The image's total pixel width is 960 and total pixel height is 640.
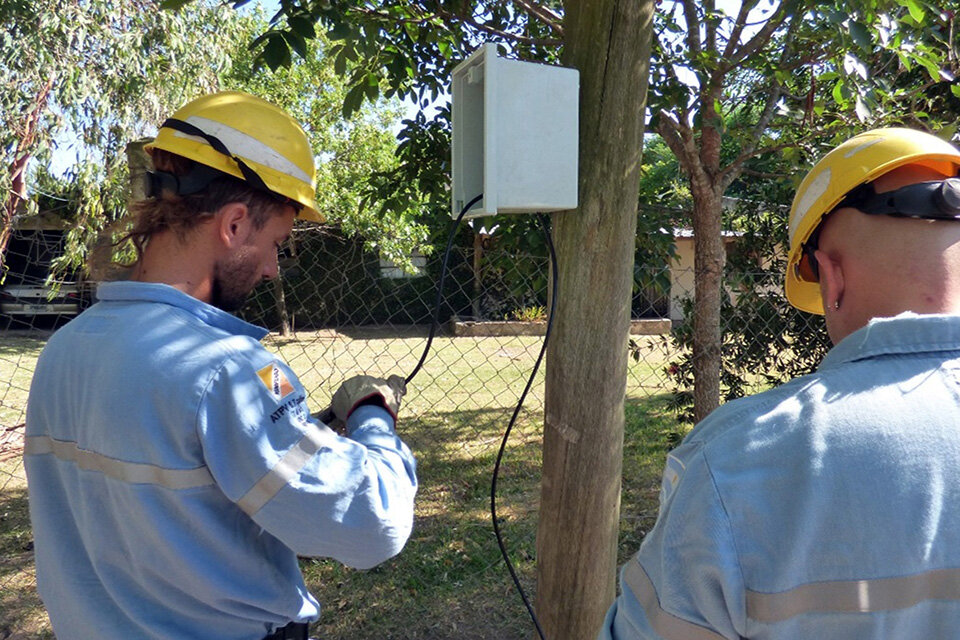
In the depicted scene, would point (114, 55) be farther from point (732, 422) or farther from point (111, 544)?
point (732, 422)

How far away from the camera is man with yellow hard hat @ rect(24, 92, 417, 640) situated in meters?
1.32

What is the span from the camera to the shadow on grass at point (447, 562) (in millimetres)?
3396

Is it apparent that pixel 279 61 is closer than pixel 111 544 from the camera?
No

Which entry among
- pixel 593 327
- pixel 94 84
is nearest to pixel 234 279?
pixel 593 327

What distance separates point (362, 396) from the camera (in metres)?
1.69

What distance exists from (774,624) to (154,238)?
1.32 metres

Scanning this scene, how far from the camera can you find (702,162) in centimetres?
363

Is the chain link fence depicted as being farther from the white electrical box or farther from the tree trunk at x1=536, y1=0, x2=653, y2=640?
the white electrical box

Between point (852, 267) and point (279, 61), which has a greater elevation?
point (279, 61)

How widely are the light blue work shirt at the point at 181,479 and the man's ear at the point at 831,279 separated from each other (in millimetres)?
838

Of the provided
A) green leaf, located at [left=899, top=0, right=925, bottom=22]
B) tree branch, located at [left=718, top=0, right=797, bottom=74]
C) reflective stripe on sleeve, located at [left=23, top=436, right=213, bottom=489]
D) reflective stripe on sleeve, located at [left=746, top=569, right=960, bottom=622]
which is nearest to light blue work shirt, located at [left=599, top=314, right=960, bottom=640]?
reflective stripe on sleeve, located at [left=746, top=569, right=960, bottom=622]

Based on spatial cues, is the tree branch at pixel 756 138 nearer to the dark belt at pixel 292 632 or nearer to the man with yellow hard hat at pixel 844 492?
the man with yellow hard hat at pixel 844 492

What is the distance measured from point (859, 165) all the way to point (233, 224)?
1170 millimetres

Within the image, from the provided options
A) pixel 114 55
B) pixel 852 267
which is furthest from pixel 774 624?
pixel 114 55
